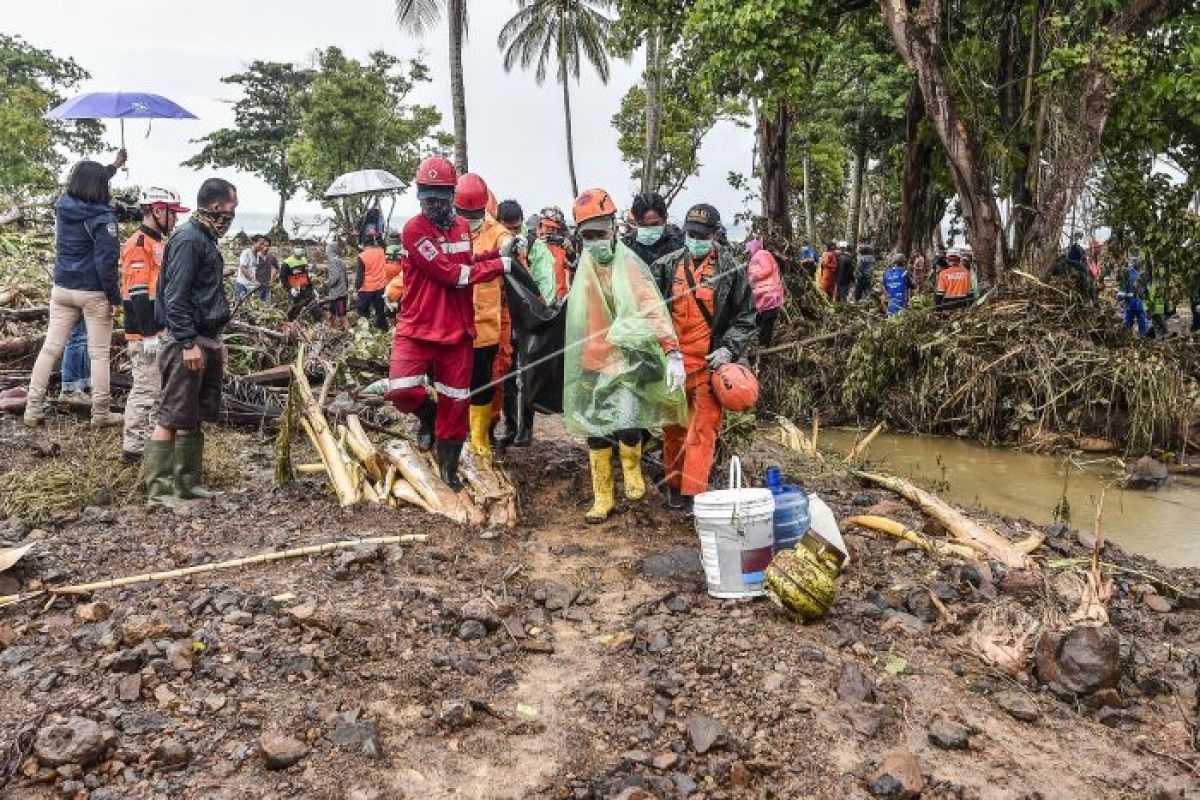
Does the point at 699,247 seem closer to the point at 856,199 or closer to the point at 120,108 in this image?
the point at 120,108

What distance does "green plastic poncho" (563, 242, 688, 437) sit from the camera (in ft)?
14.3

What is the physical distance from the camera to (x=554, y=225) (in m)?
6.63

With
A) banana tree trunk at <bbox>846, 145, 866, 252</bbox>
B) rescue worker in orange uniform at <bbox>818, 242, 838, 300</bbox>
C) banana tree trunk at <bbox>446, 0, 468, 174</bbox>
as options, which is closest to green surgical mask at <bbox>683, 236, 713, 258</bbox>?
rescue worker in orange uniform at <bbox>818, 242, 838, 300</bbox>

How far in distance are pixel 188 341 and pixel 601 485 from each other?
2252mm

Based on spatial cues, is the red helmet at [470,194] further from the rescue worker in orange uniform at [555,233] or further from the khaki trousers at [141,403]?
the khaki trousers at [141,403]

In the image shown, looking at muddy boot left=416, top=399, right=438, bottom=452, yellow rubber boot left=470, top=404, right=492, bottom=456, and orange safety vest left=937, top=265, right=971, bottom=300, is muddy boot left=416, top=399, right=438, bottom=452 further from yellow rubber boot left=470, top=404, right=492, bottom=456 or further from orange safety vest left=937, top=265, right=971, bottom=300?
orange safety vest left=937, top=265, right=971, bottom=300

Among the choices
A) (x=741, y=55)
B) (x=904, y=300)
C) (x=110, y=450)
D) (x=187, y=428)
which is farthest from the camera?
(x=904, y=300)

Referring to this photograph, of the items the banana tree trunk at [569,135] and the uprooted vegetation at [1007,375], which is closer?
the uprooted vegetation at [1007,375]

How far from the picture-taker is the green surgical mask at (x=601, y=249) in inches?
175

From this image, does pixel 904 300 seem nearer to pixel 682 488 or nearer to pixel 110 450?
pixel 682 488

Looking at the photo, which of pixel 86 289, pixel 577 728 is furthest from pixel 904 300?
pixel 577 728

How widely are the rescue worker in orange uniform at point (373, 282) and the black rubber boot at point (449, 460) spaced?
22.0ft

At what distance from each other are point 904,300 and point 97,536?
11114 mm

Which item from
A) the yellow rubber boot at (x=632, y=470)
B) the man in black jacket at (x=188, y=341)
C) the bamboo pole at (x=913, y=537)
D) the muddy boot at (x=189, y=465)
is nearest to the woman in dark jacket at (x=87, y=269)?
the man in black jacket at (x=188, y=341)
